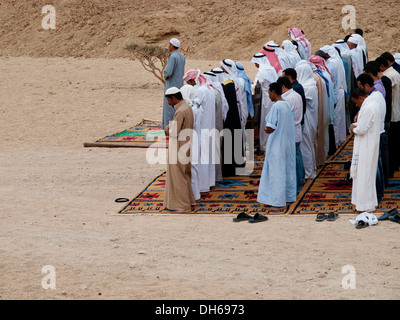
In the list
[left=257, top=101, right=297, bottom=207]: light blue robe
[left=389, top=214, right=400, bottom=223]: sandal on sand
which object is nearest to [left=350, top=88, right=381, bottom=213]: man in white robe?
[left=389, top=214, right=400, bottom=223]: sandal on sand

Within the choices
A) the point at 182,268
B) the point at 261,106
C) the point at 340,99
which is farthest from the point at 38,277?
the point at 340,99

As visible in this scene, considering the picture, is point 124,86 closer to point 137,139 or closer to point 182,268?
point 137,139

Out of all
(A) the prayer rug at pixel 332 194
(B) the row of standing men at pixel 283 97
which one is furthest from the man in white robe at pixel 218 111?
(A) the prayer rug at pixel 332 194

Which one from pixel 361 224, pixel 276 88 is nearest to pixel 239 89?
pixel 276 88

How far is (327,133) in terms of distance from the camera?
10234 millimetres

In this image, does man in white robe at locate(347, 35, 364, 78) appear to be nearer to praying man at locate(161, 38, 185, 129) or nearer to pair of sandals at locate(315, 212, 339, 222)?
praying man at locate(161, 38, 185, 129)

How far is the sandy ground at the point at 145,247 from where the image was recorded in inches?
218

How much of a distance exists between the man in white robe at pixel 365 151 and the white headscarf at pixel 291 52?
435 centimetres

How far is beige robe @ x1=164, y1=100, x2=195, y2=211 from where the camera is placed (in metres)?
7.83

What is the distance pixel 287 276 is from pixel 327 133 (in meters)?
4.83

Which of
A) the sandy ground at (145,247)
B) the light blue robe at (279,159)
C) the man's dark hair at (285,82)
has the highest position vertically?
the man's dark hair at (285,82)

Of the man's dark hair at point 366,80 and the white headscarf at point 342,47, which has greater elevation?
the white headscarf at point 342,47

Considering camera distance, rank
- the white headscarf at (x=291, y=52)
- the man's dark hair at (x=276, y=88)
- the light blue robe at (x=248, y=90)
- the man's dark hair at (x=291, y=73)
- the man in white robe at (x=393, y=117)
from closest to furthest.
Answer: the man's dark hair at (x=276, y=88) < the man's dark hair at (x=291, y=73) < the man in white robe at (x=393, y=117) < the light blue robe at (x=248, y=90) < the white headscarf at (x=291, y=52)

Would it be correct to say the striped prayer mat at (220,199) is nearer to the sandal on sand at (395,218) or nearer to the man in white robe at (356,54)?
the sandal on sand at (395,218)
